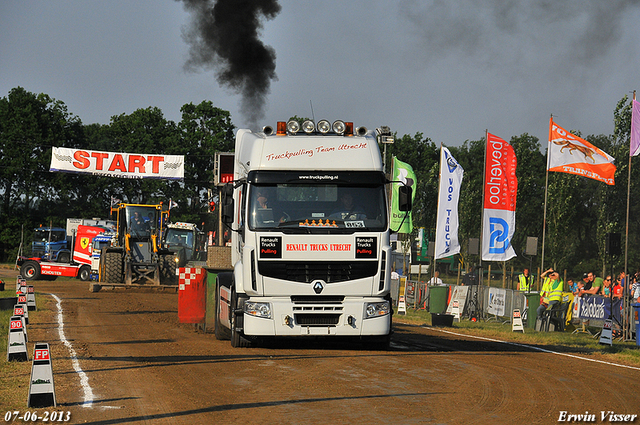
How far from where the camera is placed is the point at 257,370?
10703 millimetres

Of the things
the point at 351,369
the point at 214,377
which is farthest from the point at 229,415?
the point at 351,369

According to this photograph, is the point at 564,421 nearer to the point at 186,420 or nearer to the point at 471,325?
the point at 186,420

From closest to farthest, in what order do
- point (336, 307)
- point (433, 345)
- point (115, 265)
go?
point (336, 307), point (433, 345), point (115, 265)

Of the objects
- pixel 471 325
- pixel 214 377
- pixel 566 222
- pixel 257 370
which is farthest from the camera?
pixel 566 222

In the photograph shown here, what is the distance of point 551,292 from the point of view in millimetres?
21344

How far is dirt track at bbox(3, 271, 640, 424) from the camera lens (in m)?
7.85

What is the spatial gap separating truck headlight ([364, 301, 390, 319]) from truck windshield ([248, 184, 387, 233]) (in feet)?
4.10

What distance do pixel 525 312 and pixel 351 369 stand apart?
1370 centimetres

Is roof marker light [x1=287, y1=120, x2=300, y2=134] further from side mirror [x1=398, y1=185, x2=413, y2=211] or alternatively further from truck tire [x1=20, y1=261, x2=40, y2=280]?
truck tire [x1=20, y1=261, x2=40, y2=280]

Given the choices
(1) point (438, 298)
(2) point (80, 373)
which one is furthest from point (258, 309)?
(1) point (438, 298)

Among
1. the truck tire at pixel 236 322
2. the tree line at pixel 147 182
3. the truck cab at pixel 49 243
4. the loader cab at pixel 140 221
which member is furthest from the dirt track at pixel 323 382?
the tree line at pixel 147 182

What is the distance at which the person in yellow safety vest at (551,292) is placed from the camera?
69.4 feet

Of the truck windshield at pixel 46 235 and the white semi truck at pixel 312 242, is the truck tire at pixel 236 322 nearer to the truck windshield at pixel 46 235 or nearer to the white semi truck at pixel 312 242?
the white semi truck at pixel 312 242

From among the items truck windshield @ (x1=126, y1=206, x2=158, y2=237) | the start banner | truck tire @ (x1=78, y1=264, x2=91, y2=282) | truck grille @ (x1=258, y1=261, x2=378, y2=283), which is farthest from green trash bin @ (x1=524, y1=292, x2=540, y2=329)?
truck tire @ (x1=78, y1=264, x2=91, y2=282)
